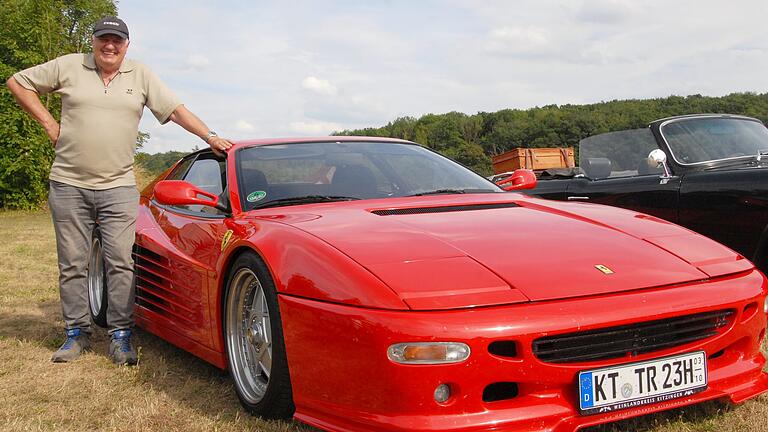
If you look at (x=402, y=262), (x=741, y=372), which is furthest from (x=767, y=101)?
(x=402, y=262)

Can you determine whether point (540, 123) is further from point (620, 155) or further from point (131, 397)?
point (131, 397)

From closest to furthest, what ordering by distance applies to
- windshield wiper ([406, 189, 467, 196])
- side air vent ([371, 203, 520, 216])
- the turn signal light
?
the turn signal light, side air vent ([371, 203, 520, 216]), windshield wiper ([406, 189, 467, 196])

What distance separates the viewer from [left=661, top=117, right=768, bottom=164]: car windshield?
5.35m

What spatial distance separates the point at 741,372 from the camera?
264 cm

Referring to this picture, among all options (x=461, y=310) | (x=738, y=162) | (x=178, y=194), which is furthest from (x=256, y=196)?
(x=738, y=162)

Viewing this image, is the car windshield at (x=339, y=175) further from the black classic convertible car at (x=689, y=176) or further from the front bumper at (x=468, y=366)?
the black classic convertible car at (x=689, y=176)

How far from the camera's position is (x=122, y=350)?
13.7ft

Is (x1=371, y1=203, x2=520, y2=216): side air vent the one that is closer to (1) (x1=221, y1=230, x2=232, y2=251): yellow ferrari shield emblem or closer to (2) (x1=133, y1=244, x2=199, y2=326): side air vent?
(1) (x1=221, y1=230, x2=232, y2=251): yellow ferrari shield emblem

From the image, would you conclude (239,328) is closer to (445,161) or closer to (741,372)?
(445,161)

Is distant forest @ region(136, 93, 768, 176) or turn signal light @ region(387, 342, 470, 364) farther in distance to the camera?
distant forest @ region(136, 93, 768, 176)

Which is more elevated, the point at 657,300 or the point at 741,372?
the point at 657,300

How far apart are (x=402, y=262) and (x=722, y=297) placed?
1107 mm

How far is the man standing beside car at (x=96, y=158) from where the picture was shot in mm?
4223

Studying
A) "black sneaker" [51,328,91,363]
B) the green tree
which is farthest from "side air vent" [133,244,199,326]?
the green tree
